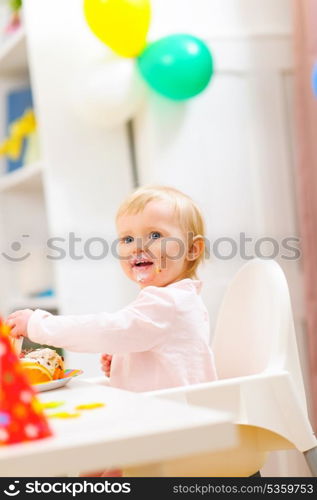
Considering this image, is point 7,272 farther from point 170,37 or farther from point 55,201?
point 170,37

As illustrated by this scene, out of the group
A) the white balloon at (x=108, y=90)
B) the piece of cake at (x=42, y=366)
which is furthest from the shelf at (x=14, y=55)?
the piece of cake at (x=42, y=366)

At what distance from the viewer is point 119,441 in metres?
0.70

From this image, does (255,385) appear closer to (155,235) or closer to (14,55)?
(155,235)

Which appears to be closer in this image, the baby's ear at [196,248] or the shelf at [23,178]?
the baby's ear at [196,248]

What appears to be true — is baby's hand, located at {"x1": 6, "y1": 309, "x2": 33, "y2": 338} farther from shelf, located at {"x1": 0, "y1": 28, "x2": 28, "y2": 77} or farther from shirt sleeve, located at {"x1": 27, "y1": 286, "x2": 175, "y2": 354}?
shelf, located at {"x1": 0, "y1": 28, "x2": 28, "y2": 77}

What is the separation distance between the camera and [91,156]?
261cm

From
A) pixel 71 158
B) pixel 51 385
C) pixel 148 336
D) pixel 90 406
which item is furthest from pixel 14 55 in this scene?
pixel 90 406

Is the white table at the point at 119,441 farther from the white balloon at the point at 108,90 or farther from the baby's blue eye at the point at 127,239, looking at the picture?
the white balloon at the point at 108,90

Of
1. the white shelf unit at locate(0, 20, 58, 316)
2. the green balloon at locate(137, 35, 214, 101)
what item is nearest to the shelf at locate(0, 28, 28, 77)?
the white shelf unit at locate(0, 20, 58, 316)

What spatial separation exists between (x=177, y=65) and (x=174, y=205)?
100 cm

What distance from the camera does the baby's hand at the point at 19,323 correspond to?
48.3 inches

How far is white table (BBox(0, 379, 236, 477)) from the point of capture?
26.8 inches

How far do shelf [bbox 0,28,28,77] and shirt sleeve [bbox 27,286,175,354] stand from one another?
1681 mm

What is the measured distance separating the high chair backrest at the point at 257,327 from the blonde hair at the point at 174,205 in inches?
4.7
